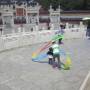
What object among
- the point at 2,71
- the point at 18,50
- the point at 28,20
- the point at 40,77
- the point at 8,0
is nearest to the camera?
the point at 40,77

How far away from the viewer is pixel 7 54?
63.5ft

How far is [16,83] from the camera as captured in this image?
1260 cm

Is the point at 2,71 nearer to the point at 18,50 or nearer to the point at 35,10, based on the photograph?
the point at 18,50

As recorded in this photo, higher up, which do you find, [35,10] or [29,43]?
[35,10]

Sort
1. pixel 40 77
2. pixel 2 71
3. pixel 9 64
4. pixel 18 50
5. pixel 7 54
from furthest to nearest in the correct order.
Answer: pixel 18 50
pixel 7 54
pixel 9 64
pixel 2 71
pixel 40 77

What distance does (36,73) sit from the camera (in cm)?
1434

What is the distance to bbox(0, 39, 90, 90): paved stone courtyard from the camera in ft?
40.1

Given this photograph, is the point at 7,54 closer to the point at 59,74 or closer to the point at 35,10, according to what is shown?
the point at 59,74

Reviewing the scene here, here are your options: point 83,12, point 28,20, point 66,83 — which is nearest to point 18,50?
point 66,83

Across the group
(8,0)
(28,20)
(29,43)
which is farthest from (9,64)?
(8,0)

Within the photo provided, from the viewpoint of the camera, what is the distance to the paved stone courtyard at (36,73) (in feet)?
40.1

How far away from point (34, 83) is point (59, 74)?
1.78m

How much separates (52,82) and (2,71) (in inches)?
124

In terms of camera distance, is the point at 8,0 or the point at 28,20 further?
the point at 8,0
